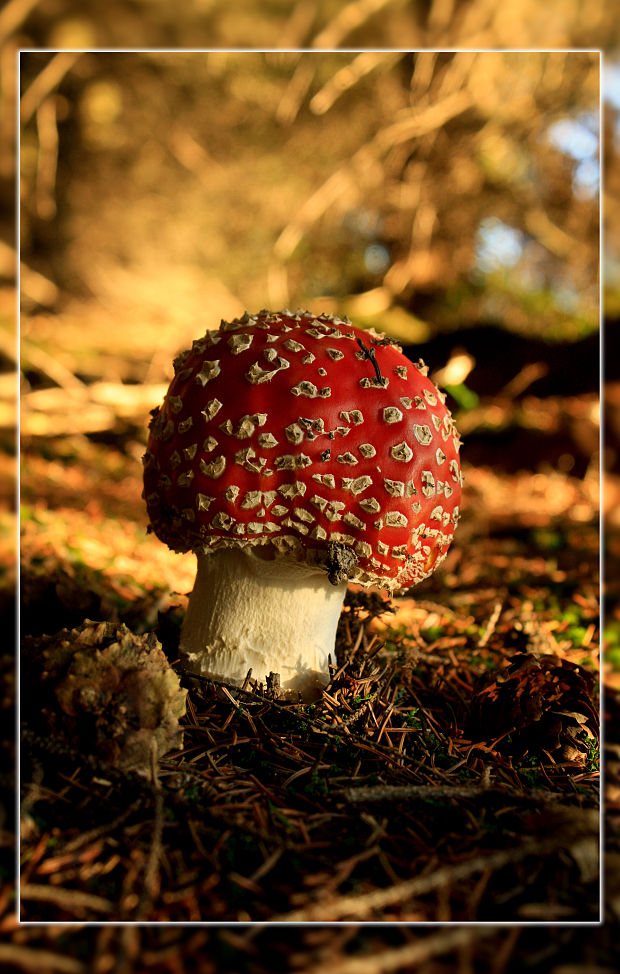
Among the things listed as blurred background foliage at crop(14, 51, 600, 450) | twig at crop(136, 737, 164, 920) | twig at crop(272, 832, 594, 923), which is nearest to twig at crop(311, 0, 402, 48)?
blurred background foliage at crop(14, 51, 600, 450)

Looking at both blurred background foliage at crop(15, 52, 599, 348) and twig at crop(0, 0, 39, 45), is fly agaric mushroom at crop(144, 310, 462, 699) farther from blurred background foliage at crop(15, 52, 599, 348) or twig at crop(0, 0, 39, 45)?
blurred background foliage at crop(15, 52, 599, 348)

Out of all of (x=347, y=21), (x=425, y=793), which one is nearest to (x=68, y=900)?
(x=425, y=793)

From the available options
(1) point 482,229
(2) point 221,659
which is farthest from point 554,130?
(2) point 221,659

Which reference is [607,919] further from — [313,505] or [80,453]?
[80,453]

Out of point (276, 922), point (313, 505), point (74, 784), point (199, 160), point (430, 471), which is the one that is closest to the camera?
point (276, 922)

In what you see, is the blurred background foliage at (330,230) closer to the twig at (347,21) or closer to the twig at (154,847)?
the twig at (347,21)

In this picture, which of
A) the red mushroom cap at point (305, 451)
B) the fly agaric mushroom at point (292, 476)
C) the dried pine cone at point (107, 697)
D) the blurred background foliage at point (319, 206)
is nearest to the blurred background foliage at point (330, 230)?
the blurred background foliage at point (319, 206)

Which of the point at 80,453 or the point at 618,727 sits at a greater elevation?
the point at 80,453

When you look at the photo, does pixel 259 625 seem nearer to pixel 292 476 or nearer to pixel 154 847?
pixel 292 476
